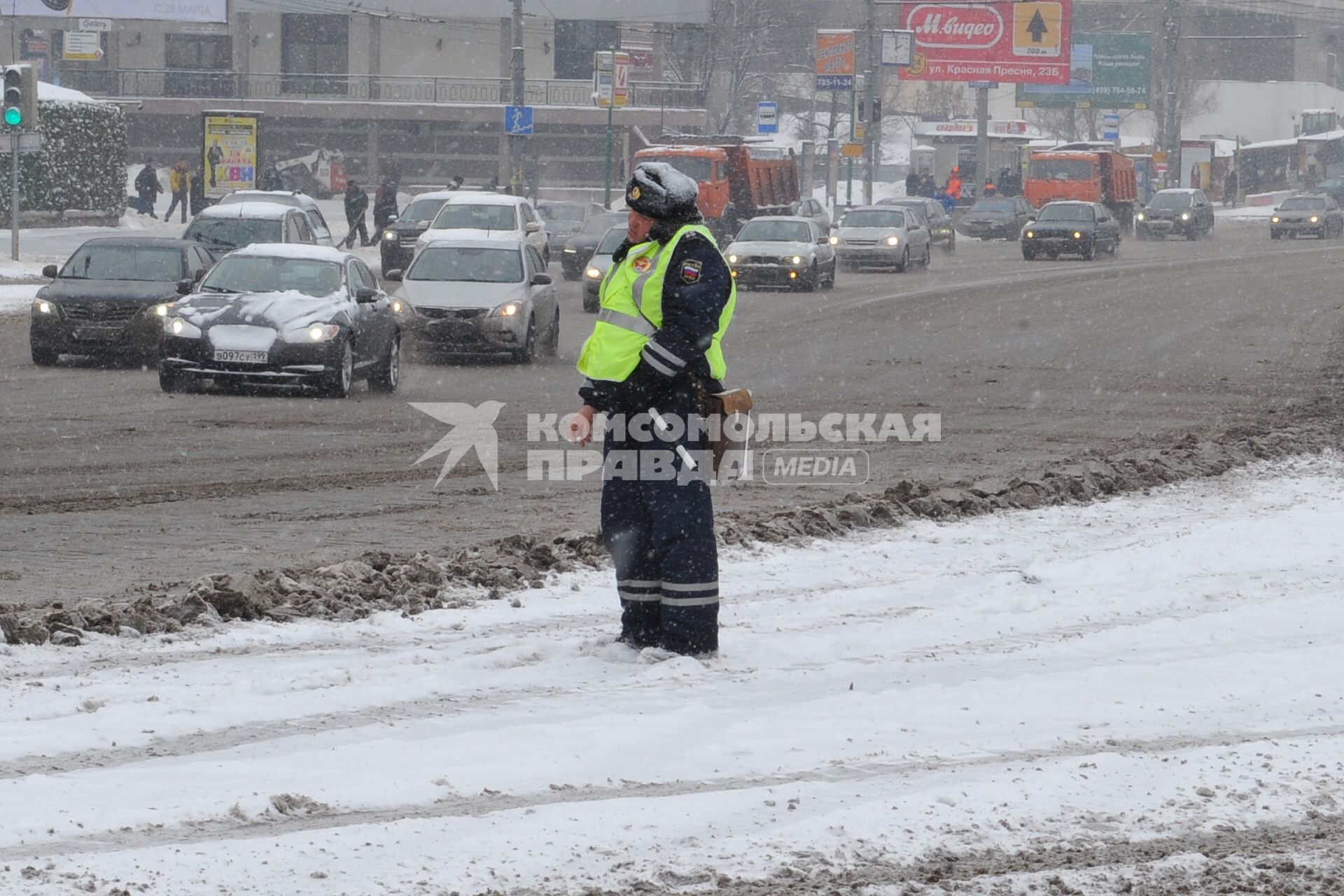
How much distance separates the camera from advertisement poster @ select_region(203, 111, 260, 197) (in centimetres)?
4081

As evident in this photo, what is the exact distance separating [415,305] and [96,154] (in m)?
25.6

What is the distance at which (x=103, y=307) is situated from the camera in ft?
59.0

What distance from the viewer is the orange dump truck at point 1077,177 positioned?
191ft

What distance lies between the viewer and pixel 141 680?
606 centimetres

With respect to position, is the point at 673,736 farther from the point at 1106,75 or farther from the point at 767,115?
the point at 1106,75

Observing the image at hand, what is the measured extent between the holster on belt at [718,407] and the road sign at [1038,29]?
71291 mm

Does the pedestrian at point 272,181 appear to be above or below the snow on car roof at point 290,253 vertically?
above

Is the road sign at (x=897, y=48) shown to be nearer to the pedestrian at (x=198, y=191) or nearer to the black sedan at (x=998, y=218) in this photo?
the black sedan at (x=998, y=218)

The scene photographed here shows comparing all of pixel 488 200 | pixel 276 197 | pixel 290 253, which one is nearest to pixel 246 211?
pixel 290 253

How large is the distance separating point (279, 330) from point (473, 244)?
510 cm

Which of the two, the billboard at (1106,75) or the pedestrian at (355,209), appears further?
the billboard at (1106,75)

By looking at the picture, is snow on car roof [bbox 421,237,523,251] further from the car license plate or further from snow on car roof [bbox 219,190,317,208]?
snow on car roof [bbox 219,190,317,208]

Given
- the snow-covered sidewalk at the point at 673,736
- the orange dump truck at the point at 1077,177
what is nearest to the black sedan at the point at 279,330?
the snow-covered sidewalk at the point at 673,736

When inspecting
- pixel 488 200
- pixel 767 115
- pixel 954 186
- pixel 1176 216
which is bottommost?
pixel 488 200
